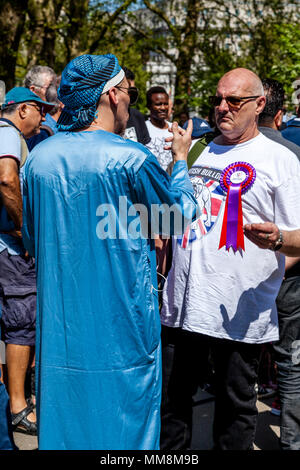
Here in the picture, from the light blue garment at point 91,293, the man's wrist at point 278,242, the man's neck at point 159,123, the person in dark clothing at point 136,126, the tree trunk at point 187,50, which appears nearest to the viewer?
the light blue garment at point 91,293

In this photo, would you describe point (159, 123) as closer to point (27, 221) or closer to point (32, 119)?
point (32, 119)

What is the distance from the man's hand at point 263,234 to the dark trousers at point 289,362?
1.03 metres

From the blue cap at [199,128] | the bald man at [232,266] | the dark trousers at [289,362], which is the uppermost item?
the blue cap at [199,128]

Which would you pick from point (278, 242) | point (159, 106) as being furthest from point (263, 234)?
point (159, 106)

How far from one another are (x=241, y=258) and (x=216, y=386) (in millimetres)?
689

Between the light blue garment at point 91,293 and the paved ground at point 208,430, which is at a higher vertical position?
the light blue garment at point 91,293

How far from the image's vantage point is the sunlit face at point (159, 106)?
6371 mm

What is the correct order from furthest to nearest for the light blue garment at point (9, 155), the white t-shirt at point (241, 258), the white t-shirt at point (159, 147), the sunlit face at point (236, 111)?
1. the white t-shirt at point (159, 147)
2. the light blue garment at point (9, 155)
3. the sunlit face at point (236, 111)
4. the white t-shirt at point (241, 258)

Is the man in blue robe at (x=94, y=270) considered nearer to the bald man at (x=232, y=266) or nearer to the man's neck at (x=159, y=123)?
the bald man at (x=232, y=266)

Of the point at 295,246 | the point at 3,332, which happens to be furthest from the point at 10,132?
the point at 295,246

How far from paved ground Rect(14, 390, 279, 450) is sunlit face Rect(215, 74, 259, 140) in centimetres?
199

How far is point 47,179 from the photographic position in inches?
88.1

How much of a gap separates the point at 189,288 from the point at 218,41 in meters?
13.0
